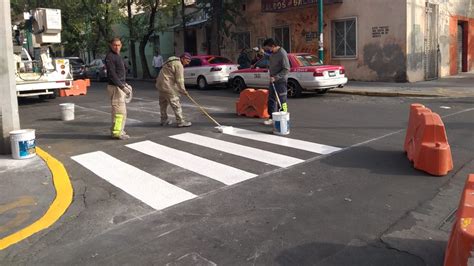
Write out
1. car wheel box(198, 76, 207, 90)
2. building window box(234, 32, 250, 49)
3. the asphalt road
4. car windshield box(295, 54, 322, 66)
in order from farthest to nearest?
building window box(234, 32, 250, 49), car wheel box(198, 76, 207, 90), car windshield box(295, 54, 322, 66), the asphalt road

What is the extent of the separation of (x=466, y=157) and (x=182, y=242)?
4.96 metres

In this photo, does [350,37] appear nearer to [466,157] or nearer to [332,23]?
[332,23]

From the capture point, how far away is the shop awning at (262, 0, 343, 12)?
21606 mm

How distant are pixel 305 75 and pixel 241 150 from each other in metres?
7.96

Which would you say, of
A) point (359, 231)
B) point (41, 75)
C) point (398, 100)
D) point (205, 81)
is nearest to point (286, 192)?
point (359, 231)

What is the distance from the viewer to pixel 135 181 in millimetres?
6500

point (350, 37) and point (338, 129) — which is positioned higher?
point (350, 37)

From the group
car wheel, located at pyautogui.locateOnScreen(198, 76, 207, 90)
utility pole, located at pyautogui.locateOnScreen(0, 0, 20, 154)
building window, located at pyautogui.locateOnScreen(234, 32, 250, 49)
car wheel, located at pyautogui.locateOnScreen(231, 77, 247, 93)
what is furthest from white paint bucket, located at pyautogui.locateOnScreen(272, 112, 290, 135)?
building window, located at pyautogui.locateOnScreen(234, 32, 250, 49)

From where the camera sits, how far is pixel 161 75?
1027 centimetres

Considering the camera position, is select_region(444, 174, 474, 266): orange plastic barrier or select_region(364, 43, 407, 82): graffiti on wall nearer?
select_region(444, 174, 474, 266): orange plastic barrier

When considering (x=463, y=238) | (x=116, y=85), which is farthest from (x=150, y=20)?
(x=463, y=238)

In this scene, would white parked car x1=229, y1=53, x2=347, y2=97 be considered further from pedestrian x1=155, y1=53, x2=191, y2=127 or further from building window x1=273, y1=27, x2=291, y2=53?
building window x1=273, y1=27, x2=291, y2=53

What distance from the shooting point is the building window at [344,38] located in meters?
21.4

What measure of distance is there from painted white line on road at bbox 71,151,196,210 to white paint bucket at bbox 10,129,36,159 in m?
0.72
